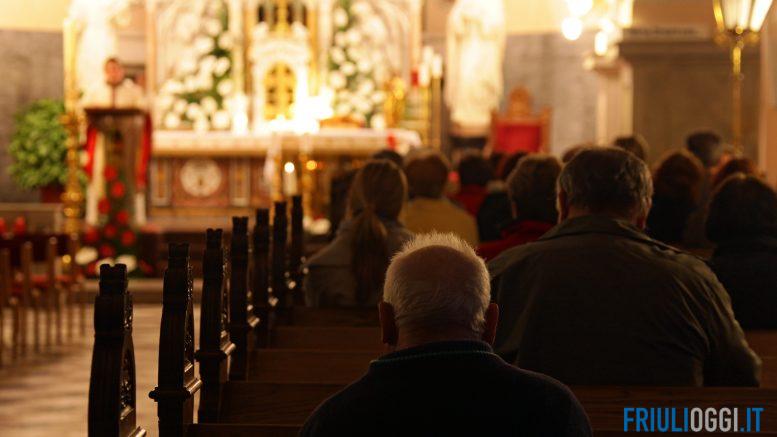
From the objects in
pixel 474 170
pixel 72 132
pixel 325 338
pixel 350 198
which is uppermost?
pixel 72 132

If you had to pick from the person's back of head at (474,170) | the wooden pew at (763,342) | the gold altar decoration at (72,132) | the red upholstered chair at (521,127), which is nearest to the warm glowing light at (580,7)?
the person's back of head at (474,170)

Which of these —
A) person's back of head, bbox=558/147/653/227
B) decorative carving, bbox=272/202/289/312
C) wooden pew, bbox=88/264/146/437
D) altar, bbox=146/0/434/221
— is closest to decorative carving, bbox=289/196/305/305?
decorative carving, bbox=272/202/289/312

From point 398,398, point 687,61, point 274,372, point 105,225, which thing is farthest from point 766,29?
point 398,398

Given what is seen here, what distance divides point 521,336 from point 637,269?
0.31 meters

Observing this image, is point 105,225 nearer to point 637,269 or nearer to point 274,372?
point 274,372

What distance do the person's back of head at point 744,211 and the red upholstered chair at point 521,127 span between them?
560 inches

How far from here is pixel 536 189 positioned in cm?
505

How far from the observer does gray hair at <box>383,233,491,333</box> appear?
242cm

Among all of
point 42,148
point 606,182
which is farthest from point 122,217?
point 606,182

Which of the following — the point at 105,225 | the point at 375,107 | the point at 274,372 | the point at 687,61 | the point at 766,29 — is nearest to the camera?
the point at 274,372

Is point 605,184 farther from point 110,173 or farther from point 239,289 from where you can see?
point 110,173

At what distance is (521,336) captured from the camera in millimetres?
3766

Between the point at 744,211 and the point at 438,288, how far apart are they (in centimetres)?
264

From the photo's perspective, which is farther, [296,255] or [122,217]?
[122,217]
